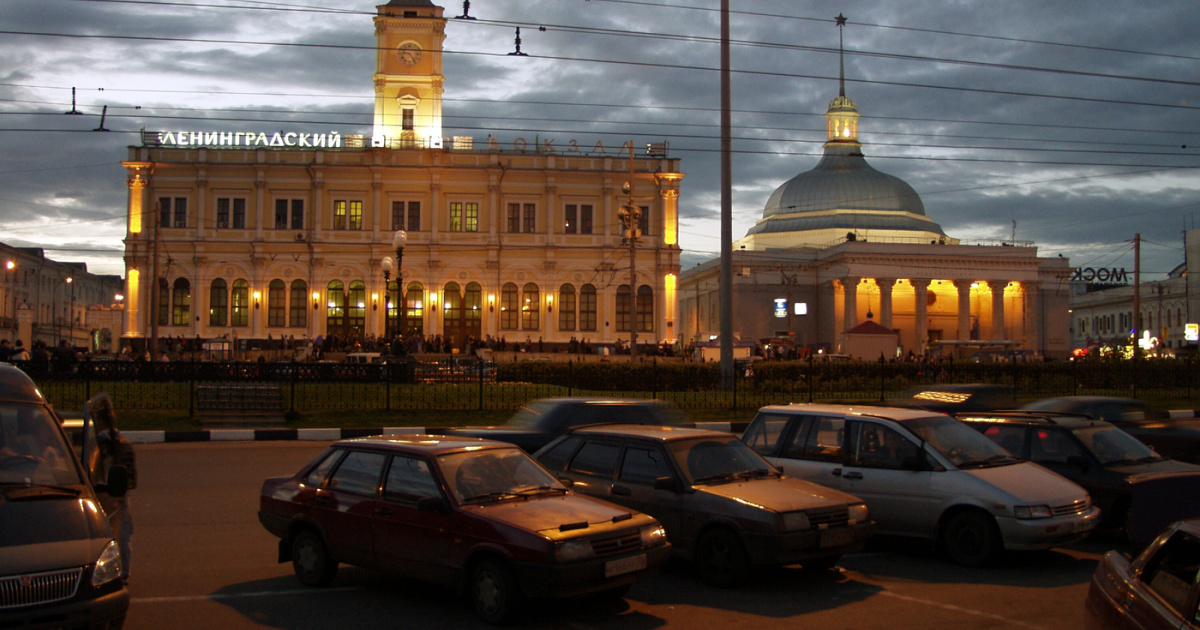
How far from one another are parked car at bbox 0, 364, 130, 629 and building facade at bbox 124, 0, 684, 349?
4960 cm

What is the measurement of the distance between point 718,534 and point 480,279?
49669 mm

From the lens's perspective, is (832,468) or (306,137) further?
(306,137)

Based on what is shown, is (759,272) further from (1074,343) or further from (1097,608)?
(1097,608)

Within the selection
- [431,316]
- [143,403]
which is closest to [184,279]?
[431,316]

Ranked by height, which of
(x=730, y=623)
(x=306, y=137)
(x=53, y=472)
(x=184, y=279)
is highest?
(x=306, y=137)

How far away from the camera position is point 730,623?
765 cm

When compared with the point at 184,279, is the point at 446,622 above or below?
below

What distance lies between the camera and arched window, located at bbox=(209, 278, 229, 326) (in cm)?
5641

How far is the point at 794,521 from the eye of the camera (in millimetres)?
8641

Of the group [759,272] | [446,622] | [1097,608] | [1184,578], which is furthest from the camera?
[759,272]

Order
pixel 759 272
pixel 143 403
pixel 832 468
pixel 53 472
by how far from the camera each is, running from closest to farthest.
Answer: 1. pixel 53 472
2. pixel 832 468
3. pixel 143 403
4. pixel 759 272

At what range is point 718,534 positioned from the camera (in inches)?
348

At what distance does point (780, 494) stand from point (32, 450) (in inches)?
243

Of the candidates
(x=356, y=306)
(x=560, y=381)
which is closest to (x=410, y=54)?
(x=356, y=306)
